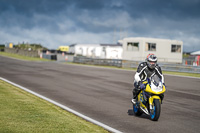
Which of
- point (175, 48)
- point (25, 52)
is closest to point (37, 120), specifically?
point (175, 48)

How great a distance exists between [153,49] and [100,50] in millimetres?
27658

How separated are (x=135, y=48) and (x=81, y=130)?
1361 inches

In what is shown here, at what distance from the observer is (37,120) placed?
646cm

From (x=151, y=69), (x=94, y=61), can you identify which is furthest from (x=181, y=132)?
(x=94, y=61)

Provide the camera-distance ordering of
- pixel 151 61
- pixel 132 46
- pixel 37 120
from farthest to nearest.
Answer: pixel 132 46 → pixel 151 61 → pixel 37 120

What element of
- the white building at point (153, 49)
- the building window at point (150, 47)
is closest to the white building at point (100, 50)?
the white building at point (153, 49)

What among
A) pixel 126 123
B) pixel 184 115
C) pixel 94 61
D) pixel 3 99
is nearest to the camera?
pixel 126 123

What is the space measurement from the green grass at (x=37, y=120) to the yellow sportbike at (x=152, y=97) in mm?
1517

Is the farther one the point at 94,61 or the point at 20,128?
the point at 94,61

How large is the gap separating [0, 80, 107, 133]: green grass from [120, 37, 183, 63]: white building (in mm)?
31409

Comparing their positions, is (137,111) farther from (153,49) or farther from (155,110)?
(153,49)

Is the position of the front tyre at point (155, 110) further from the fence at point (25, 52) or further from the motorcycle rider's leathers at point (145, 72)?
the fence at point (25, 52)

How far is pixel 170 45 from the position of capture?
40.8 meters

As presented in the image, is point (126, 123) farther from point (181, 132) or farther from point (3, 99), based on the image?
point (3, 99)
